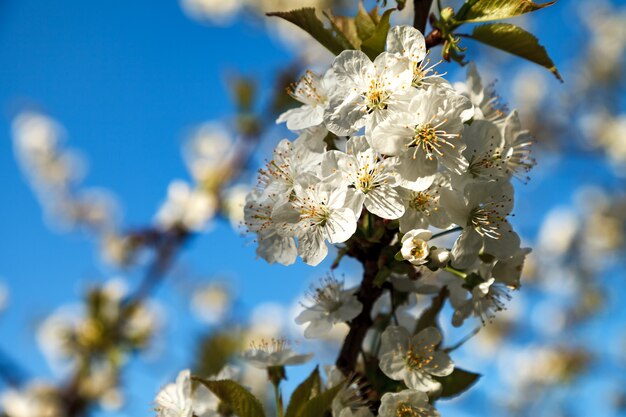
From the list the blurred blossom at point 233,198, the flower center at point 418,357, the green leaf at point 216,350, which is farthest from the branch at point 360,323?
the blurred blossom at point 233,198

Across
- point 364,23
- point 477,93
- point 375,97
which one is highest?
point 364,23

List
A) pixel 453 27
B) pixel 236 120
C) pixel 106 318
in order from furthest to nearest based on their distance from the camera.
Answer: pixel 236 120 < pixel 106 318 < pixel 453 27

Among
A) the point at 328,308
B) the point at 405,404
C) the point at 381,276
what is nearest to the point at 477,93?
the point at 381,276

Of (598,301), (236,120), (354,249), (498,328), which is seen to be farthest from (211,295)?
(354,249)

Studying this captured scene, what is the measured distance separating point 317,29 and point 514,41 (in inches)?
18.7

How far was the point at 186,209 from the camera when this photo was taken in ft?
13.2

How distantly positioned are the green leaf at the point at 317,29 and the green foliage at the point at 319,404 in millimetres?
789

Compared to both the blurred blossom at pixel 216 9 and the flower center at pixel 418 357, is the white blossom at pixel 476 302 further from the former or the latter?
the blurred blossom at pixel 216 9

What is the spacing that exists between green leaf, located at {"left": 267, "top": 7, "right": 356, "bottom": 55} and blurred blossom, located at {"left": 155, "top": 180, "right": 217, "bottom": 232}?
2.65m

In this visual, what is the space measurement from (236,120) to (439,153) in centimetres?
Result: 291

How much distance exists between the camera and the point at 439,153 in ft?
3.77

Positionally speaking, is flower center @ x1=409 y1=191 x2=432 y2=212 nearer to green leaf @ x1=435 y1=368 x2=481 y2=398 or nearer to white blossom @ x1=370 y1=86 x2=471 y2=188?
white blossom @ x1=370 y1=86 x2=471 y2=188

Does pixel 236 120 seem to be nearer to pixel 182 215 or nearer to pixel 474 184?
pixel 182 215

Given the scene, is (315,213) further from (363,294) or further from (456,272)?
(456,272)
